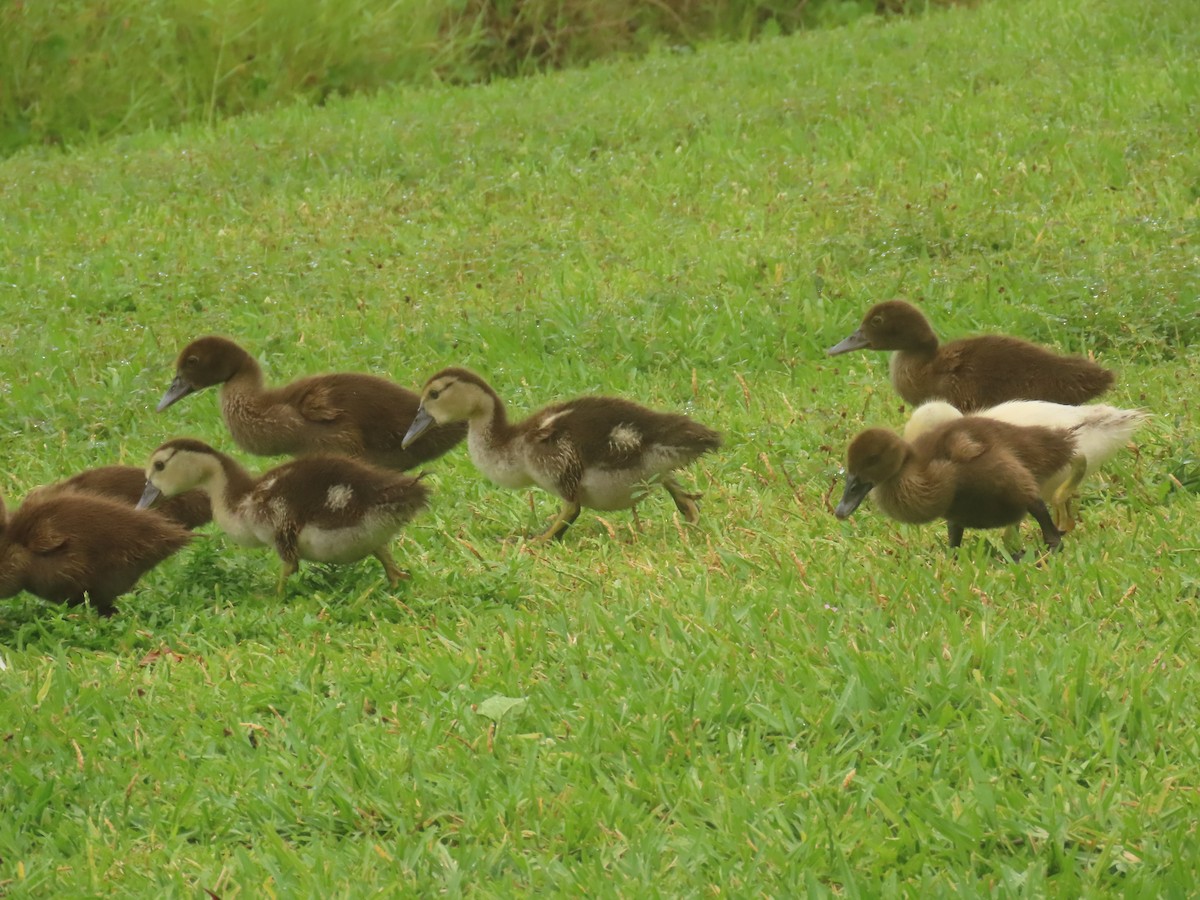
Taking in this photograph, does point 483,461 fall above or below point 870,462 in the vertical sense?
below

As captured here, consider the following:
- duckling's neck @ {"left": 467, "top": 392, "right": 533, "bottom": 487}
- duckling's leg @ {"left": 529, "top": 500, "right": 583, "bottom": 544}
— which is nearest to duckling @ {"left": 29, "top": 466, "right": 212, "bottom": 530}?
duckling's neck @ {"left": 467, "top": 392, "right": 533, "bottom": 487}

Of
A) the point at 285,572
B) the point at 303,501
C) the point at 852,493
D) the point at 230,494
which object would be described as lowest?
the point at 285,572

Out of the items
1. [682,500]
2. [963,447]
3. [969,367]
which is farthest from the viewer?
[969,367]

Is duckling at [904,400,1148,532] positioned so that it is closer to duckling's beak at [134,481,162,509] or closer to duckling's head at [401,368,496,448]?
duckling's head at [401,368,496,448]

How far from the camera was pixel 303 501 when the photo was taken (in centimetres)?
665

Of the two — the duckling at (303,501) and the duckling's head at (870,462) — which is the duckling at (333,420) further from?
the duckling's head at (870,462)

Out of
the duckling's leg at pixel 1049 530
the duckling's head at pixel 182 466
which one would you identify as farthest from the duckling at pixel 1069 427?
the duckling's head at pixel 182 466

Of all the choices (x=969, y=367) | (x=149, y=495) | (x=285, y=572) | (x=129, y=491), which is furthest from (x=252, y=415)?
(x=969, y=367)

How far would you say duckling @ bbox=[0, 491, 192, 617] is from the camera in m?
6.65

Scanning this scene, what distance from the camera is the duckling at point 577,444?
713cm

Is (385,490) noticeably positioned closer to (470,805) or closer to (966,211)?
(470,805)

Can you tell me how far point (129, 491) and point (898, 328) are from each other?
3612 mm

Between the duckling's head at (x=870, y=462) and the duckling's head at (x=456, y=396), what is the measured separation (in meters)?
2.10

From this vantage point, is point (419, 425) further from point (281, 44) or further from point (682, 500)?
point (281, 44)
